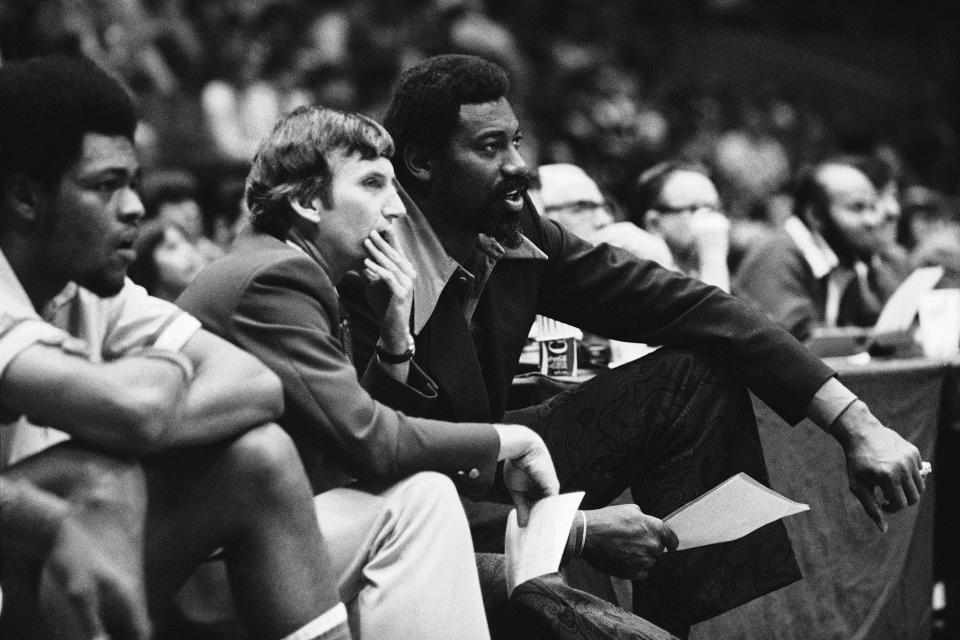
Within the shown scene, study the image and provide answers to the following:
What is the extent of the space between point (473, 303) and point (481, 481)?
53 cm

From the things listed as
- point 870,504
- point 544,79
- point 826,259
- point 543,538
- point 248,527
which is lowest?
point 544,79

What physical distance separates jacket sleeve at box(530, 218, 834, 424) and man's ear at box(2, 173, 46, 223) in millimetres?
1112

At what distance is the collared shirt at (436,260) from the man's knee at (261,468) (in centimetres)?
73

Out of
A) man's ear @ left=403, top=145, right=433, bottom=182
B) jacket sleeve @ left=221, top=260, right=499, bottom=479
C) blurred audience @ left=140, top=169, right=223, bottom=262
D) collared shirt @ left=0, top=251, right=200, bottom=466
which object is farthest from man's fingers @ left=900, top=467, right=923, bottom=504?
blurred audience @ left=140, top=169, right=223, bottom=262

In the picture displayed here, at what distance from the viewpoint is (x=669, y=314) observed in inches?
98.6

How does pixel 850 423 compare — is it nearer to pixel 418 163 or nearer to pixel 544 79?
pixel 418 163

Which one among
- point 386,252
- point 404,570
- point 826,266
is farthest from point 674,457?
point 826,266

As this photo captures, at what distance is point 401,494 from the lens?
180 cm

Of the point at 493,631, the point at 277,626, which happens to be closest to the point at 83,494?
the point at 277,626

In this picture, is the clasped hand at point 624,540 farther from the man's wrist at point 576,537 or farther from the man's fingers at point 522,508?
the man's fingers at point 522,508

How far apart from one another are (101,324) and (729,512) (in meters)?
1.07

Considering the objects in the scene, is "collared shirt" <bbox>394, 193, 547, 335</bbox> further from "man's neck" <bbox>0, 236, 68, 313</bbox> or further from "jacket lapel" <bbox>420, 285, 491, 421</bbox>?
"man's neck" <bbox>0, 236, 68, 313</bbox>

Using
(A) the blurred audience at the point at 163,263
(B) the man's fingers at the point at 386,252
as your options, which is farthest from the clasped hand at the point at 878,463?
(A) the blurred audience at the point at 163,263

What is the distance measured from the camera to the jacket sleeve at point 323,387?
1819 millimetres
